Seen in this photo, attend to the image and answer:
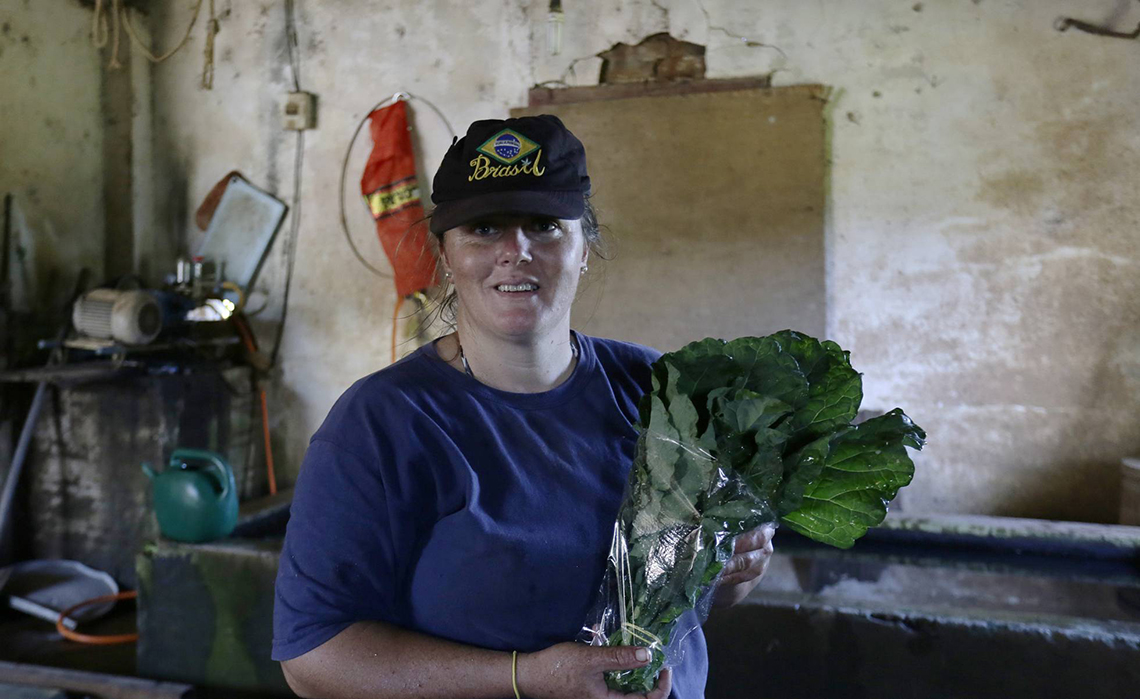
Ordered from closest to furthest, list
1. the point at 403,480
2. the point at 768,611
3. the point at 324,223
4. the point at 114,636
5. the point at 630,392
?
the point at 403,480
the point at 630,392
the point at 768,611
the point at 114,636
the point at 324,223

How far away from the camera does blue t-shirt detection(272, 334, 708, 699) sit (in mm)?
1006

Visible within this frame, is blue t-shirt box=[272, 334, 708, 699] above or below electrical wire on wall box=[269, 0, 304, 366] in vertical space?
below

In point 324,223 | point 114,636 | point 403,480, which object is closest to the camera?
point 403,480

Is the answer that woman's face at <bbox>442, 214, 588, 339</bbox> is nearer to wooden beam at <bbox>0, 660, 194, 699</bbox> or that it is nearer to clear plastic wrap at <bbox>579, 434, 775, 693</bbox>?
clear plastic wrap at <bbox>579, 434, 775, 693</bbox>

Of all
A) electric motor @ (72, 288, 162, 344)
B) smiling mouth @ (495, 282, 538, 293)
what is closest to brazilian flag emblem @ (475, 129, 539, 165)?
smiling mouth @ (495, 282, 538, 293)

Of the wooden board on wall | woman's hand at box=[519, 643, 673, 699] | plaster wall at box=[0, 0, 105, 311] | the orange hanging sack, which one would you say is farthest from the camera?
the orange hanging sack

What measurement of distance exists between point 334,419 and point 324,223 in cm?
324

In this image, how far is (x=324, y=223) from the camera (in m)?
4.09

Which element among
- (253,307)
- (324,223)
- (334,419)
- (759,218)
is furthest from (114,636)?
(759,218)

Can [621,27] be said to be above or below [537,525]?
above

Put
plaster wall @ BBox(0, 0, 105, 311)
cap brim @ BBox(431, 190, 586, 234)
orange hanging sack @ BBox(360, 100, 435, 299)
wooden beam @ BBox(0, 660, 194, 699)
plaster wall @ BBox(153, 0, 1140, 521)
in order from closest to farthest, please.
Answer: cap brim @ BBox(431, 190, 586, 234) → wooden beam @ BBox(0, 660, 194, 699) → plaster wall @ BBox(153, 0, 1140, 521) → plaster wall @ BBox(0, 0, 105, 311) → orange hanging sack @ BBox(360, 100, 435, 299)

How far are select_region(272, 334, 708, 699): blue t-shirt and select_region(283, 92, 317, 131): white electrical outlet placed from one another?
10.8 ft

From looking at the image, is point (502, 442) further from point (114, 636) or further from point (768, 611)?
point (114, 636)

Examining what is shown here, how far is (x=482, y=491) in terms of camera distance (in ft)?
3.53
